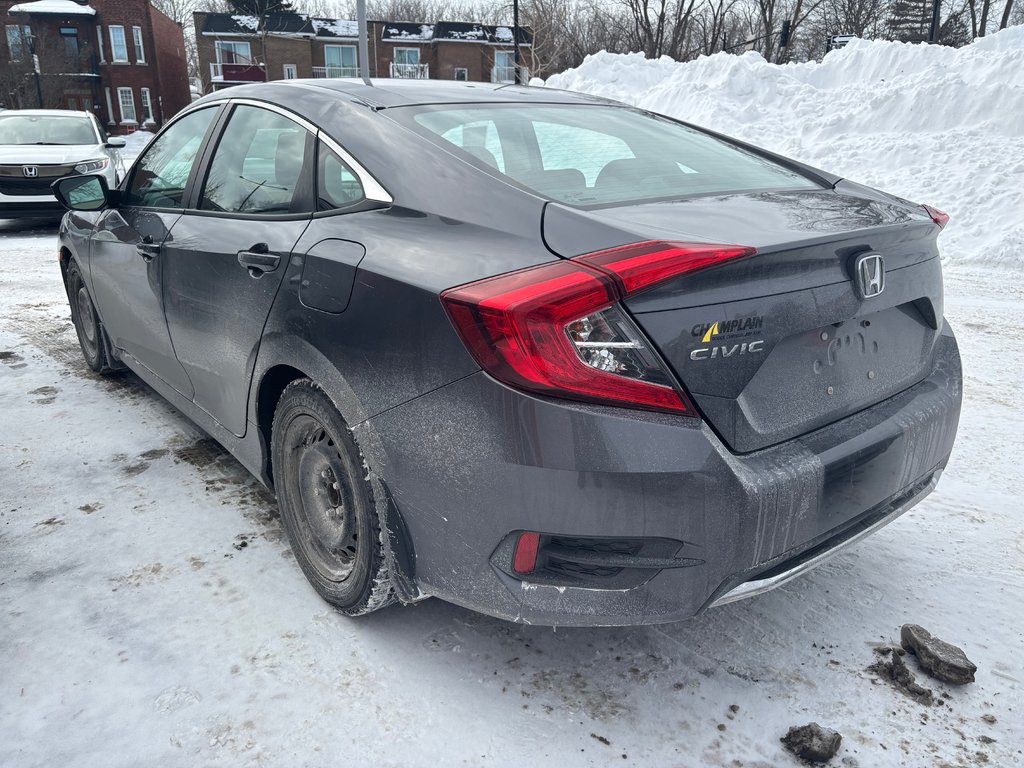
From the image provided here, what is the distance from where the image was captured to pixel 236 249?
8.57 ft

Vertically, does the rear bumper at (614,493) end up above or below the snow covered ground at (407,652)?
above

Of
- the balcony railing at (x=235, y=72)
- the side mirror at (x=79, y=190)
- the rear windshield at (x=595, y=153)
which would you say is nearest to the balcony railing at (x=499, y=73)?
the balcony railing at (x=235, y=72)

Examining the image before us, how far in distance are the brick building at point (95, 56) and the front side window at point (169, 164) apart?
155 feet

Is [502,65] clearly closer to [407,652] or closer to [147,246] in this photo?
[147,246]

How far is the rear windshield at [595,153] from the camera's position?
2219 millimetres

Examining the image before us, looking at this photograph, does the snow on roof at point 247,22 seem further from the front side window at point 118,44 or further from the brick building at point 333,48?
the front side window at point 118,44

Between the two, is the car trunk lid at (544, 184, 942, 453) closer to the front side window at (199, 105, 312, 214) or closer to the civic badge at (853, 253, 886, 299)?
the civic badge at (853, 253, 886, 299)

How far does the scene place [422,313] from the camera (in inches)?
73.3

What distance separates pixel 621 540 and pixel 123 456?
278cm

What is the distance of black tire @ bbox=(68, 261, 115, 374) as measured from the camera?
450 centimetres

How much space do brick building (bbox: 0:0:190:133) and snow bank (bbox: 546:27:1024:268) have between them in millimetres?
39535

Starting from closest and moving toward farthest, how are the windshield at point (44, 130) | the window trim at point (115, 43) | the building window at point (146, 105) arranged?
the windshield at point (44, 130), the window trim at point (115, 43), the building window at point (146, 105)

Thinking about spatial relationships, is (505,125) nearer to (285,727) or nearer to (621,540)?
(621,540)

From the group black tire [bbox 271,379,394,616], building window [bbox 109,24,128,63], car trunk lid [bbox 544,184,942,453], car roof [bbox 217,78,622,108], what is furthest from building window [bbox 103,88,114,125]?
car trunk lid [bbox 544,184,942,453]
